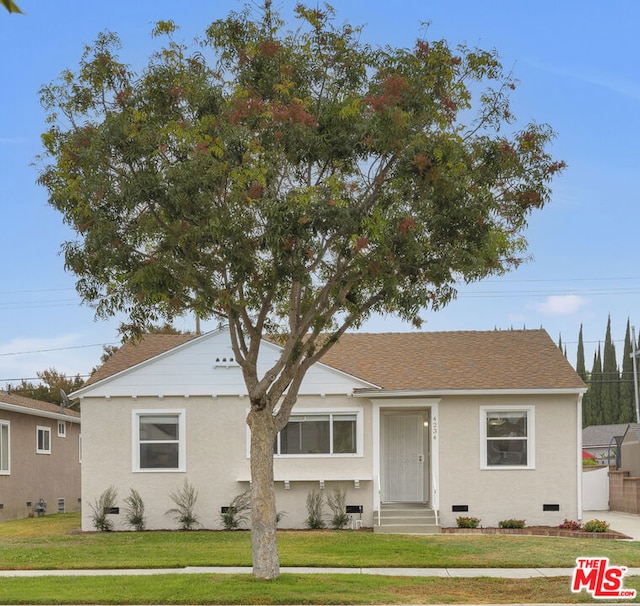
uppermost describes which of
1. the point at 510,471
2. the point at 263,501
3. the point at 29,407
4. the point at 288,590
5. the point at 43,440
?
the point at 29,407

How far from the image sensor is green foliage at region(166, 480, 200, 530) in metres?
23.2

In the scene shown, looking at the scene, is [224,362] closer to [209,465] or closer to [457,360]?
[209,465]

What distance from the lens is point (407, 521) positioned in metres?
22.6

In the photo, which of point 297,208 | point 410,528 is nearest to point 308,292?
point 297,208

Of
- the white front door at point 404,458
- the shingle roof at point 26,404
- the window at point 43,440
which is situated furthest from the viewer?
the window at point 43,440

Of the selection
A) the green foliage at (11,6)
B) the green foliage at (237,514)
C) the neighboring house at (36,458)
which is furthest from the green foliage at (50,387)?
the green foliage at (11,6)

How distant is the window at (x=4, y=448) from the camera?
94.8 ft

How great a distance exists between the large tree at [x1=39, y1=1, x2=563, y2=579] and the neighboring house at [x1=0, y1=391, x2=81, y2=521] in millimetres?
16010

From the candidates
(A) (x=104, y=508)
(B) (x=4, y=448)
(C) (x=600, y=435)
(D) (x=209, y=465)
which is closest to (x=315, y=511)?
(D) (x=209, y=465)

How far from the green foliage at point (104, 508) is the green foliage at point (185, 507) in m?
1.38

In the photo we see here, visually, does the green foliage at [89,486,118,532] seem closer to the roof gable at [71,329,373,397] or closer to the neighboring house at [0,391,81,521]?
the roof gable at [71,329,373,397]

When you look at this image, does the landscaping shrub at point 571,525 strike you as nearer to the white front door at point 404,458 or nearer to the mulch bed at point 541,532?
the mulch bed at point 541,532

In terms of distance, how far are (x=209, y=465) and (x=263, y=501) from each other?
9.56 m

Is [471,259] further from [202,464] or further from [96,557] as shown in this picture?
[202,464]
